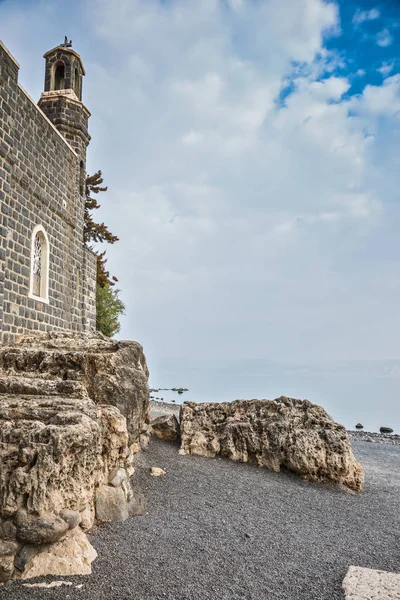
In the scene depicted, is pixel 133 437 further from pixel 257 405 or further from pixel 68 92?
pixel 68 92

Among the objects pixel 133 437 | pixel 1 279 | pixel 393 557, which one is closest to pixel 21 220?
pixel 1 279

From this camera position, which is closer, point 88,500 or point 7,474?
point 7,474

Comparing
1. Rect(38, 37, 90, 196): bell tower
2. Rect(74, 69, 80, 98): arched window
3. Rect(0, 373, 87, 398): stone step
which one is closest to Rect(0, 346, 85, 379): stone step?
Rect(0, 373, 87, 398): stone step

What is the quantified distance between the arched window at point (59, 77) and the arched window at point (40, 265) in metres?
7.09

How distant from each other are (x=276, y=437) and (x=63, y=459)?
20.8 feet

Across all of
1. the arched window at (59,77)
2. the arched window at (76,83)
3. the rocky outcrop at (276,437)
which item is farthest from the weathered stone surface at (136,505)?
the arched window at (59,77)

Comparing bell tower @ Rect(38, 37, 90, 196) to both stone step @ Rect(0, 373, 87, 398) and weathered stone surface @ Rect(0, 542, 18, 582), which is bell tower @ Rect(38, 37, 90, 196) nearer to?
stone step @ Rect(0, 373, 87, 398)

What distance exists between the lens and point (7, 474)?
5.18 meters

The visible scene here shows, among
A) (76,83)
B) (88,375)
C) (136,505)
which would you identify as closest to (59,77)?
(76,83)

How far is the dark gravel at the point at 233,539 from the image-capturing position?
492cm

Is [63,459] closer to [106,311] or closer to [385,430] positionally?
[106,311]

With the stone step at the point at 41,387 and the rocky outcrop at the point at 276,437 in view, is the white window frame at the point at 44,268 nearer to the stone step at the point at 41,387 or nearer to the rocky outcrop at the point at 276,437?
the rocky outcrop at the point at 276,437

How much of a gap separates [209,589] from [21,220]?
9653mm

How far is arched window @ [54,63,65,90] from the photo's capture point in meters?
16.7
